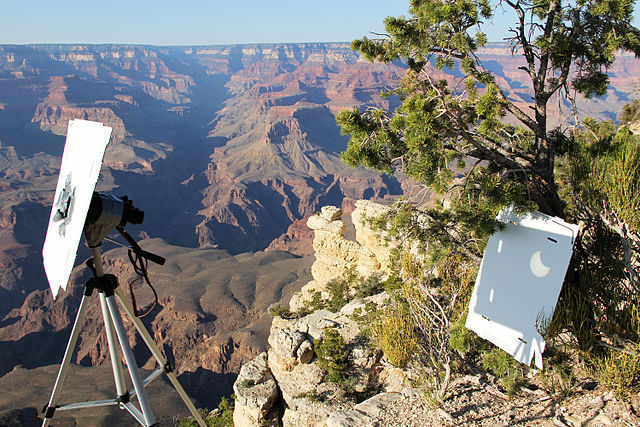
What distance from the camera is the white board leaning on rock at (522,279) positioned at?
523 cm

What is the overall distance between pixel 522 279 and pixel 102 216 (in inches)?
218

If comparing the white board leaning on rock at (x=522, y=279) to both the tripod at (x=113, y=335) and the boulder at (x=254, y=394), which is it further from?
the boulder at (x=254, y=394)

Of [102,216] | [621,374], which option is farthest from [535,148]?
[102,216]

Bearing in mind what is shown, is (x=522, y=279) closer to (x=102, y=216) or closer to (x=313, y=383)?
(x=102, y=216)

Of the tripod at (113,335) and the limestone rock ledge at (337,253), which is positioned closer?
the tripod at (113,335)

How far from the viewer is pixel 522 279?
18.1 feet

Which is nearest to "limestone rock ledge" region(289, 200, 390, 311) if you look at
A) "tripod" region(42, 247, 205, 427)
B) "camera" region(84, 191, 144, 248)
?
"tripod" region(42, 247, 205, 427)

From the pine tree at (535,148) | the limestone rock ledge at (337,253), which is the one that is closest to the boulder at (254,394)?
the pine tree at (535,148)

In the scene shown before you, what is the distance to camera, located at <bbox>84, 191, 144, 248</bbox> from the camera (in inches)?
120

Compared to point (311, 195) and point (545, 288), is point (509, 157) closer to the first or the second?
point (545, 288)

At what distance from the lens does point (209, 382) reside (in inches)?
1590

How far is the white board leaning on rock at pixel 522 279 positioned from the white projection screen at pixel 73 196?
5.50m

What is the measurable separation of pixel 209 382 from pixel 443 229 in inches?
1616

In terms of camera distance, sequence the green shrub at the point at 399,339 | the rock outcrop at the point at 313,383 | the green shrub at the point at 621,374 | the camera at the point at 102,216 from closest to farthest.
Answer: the camera at the point at 102,216, the green shrub at the point at 621,374, the green shrub at the point at 399,339, the rock outcrop at the point at 313,383
